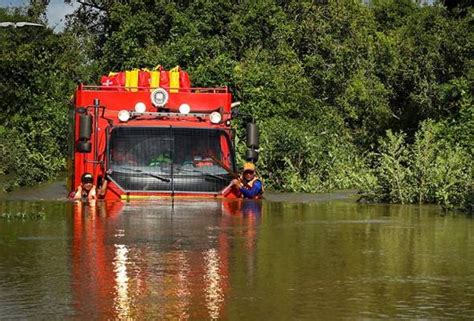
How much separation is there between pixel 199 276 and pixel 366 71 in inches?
1292

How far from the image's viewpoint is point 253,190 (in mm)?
17938

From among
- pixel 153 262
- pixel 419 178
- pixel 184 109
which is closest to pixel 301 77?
pixel 419 178

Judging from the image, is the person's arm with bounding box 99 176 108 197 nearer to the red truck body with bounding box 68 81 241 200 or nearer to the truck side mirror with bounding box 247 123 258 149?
the red truck body with bounding box 68 81 241 200

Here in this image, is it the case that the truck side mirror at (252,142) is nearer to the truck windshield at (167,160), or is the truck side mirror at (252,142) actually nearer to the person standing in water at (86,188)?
the truck windshield at (167,160)

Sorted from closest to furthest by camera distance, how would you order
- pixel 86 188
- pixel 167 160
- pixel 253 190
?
pixel 167 160 < pixel 86 188 < pixel 253 190

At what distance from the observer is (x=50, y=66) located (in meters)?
42.1

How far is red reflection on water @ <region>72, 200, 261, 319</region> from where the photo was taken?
7.62 meters

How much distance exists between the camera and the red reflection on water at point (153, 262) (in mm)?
7617

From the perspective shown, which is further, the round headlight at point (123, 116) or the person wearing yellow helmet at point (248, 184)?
the round headlight at point (123, 116)

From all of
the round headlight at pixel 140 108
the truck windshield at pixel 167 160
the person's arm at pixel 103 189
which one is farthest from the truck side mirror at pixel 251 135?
the person's arm at pixel 103 189

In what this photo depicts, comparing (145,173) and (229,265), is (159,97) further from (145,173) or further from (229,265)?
(229,265)

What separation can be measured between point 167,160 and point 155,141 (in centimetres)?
40

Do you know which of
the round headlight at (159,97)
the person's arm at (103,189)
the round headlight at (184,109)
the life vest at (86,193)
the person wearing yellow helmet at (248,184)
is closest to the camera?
the person's arm at (103,189)

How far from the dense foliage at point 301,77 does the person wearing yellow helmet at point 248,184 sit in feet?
8.22
